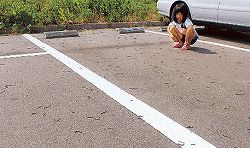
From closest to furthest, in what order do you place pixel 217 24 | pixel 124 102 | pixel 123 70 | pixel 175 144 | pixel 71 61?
pixel 175 144 → pixel 124 102 → pixel 123 70 → pixel 71 61 → pixel 217 24

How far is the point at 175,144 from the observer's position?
3328mm

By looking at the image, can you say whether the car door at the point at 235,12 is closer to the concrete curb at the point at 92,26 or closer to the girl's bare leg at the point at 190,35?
the girl's bare leg at the point at 190,35

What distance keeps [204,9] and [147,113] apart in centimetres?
564

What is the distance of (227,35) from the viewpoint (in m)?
9.68

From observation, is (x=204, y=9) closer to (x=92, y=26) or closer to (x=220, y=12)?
(x=220, y=12)

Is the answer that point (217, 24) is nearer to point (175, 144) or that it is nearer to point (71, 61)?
point (71, 61)

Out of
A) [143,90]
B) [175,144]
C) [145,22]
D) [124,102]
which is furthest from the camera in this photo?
[145,22]

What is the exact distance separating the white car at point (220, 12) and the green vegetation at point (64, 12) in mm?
1710

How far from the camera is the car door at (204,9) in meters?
8.80

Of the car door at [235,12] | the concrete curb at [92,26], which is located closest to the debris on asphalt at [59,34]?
the concrete curb at [92,26]

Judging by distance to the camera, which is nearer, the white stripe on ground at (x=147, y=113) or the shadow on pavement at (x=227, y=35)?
the white stripe on ground at (x=147, y=113)

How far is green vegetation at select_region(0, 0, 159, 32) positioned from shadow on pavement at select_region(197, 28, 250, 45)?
1986mm

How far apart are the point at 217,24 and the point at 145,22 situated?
8.71 ft

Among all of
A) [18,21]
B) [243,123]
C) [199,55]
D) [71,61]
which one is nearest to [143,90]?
[243,123]
